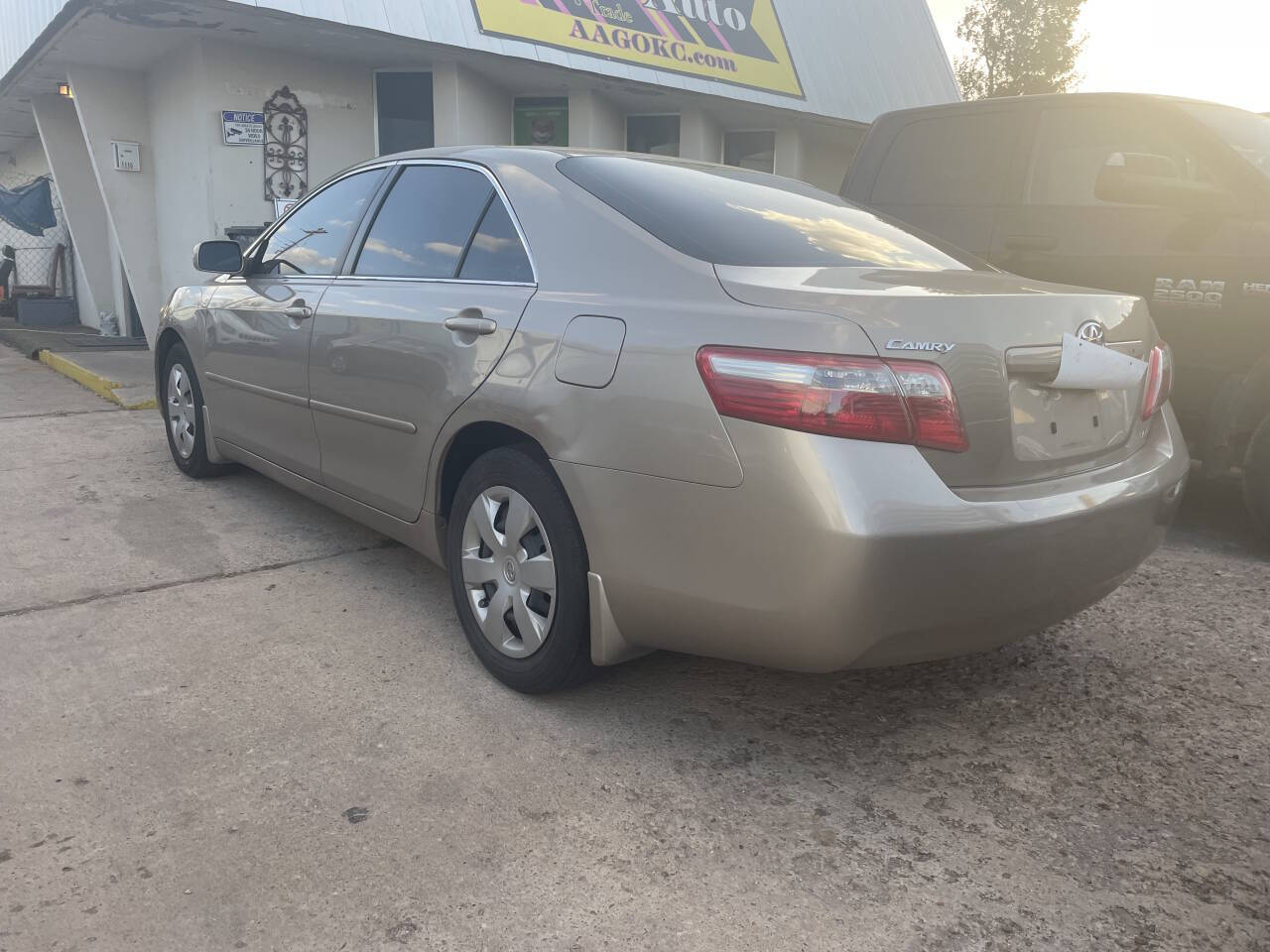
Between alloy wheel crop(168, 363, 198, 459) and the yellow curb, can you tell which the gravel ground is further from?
the yellow curb

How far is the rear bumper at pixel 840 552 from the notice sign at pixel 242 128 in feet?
29.2

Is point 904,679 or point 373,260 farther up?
point 373,260

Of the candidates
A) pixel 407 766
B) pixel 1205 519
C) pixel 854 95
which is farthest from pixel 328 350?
pixel 854 95

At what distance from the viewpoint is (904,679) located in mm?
3125

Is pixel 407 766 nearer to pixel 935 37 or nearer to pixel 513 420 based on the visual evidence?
pixel 513 420

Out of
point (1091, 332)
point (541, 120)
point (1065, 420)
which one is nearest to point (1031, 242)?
point (1091, 332)

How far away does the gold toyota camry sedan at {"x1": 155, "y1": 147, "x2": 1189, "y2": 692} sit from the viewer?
7.22 feet

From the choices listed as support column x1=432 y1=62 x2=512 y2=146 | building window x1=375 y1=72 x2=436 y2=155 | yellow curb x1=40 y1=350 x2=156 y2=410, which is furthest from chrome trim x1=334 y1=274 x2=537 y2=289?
building window x1=375 y1=72 x2=436 y2=155

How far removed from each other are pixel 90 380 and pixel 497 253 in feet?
22.5

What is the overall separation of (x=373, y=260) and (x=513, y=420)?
123 cm

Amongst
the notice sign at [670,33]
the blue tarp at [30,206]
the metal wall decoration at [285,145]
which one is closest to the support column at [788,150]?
the notice sign at [670,33]

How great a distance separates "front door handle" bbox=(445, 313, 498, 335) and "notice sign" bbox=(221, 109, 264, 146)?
323 inches

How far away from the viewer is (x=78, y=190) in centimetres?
1246

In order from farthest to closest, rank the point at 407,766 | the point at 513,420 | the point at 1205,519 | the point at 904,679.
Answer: the point at 1205,519 < the point at 904,679 < the point at 513,420 < the point at 407,766
